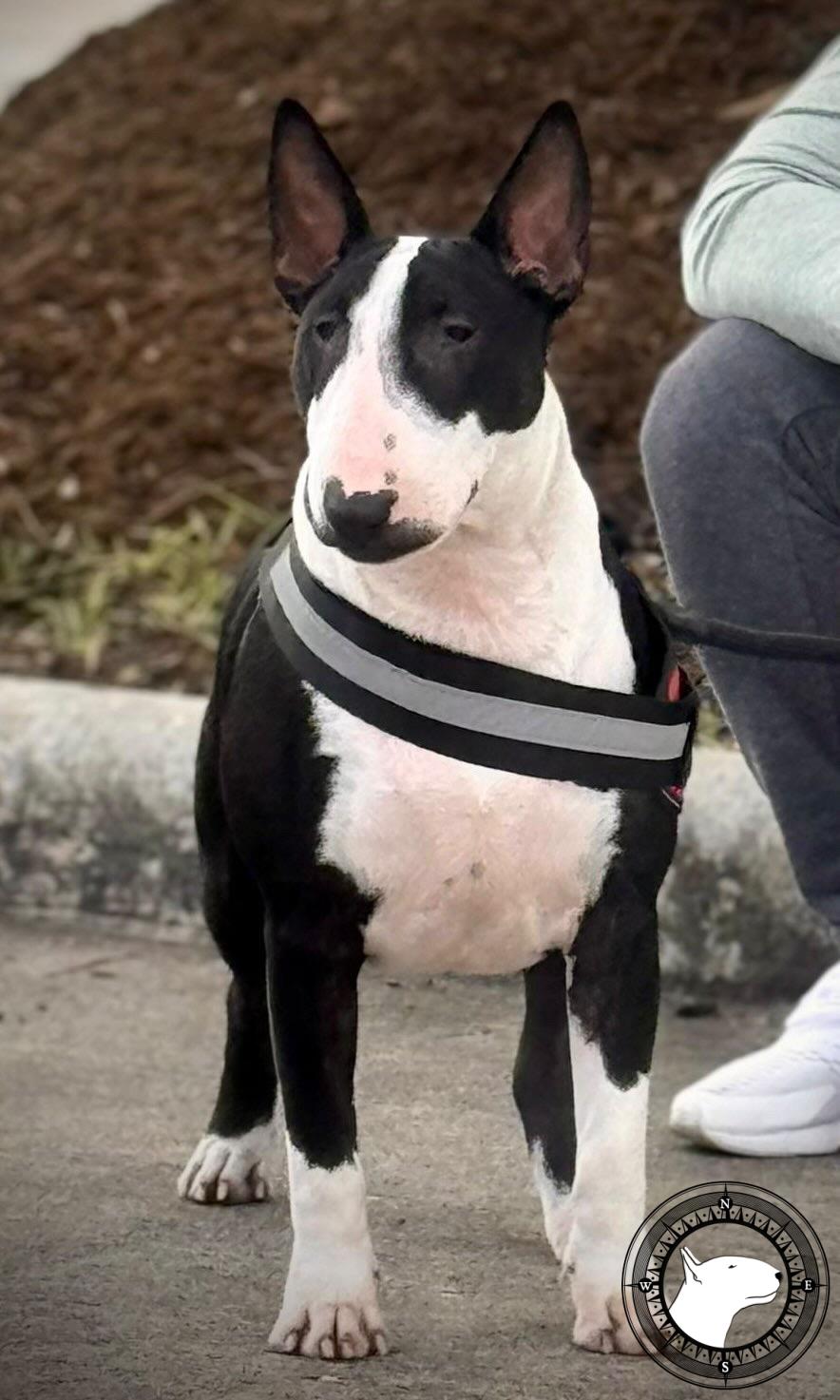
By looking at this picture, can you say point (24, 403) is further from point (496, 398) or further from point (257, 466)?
point (496, 398)

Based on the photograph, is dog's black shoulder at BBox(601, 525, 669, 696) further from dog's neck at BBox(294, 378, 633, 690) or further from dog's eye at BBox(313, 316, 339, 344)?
dog's eye at BBox(313, 316, 339, 344)

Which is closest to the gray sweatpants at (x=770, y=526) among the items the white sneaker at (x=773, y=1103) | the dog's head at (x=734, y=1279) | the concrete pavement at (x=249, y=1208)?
the white sneaker at (x=773, y=1103)

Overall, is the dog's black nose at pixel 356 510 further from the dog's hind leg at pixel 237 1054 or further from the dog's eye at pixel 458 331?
the dog's hind leg at pixel 237 1054

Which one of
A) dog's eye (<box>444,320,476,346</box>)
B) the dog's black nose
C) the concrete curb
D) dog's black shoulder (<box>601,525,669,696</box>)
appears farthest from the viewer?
the concrete curb

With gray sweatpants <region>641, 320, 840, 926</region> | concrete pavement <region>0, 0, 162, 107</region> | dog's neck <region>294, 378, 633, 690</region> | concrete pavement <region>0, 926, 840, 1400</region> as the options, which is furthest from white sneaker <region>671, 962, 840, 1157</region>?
concrete pavement <region>0, 0, 162, 107</region>

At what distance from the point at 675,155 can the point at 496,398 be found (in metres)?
3.99

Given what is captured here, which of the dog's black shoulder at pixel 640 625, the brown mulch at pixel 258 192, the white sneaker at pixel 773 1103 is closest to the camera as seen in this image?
the dog's black shoulder at pixel 640 625

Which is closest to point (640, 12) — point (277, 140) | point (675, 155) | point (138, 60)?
point (675, 155)

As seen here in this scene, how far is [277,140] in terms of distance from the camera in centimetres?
241

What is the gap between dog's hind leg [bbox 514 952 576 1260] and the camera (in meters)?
2.66

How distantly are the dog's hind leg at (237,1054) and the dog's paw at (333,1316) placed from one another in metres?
0.47

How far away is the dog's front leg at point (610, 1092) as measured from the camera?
2369 millimetres

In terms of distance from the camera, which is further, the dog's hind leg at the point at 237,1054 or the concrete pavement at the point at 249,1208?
the dog's hind leg at the point at 237,1054

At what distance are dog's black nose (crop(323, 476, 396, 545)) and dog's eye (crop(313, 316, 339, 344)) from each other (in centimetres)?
21
